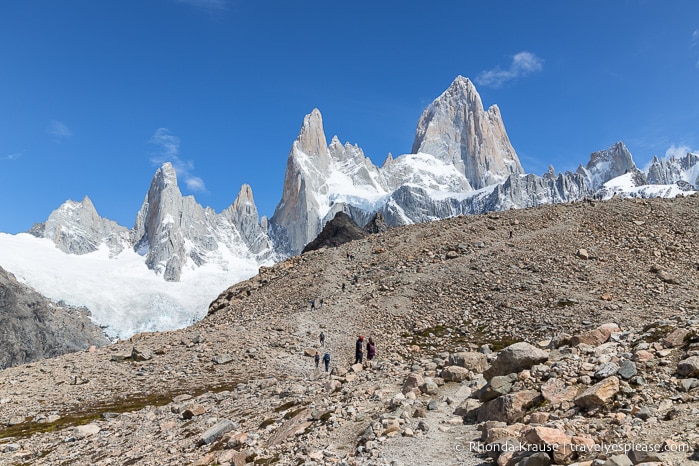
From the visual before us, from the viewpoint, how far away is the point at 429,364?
24.0m

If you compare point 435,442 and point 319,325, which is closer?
point 435,442

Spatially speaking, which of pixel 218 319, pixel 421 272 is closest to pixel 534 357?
pixel 421 272

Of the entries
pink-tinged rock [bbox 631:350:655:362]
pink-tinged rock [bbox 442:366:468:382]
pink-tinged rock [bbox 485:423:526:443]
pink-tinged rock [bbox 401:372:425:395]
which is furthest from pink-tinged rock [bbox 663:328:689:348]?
pink-tinged rock [bbox 401:372:425:395]

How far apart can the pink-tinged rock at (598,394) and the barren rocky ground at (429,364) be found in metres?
0.05

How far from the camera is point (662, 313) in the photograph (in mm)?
37344

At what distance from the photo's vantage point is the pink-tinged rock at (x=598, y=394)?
12.9 m

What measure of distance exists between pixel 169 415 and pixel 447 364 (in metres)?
15.5

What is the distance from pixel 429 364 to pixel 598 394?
11627 mm

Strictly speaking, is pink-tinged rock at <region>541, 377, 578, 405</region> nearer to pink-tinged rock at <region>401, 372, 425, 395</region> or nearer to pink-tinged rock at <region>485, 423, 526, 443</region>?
pink-tinged rock at <region>485, 423, 526, 443</region>

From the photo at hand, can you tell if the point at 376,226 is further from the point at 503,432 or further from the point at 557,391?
the point at 503,432

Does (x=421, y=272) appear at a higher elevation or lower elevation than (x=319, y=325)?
higher

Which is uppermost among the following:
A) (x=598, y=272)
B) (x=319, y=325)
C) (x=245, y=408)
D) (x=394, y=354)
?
(x=598, y=272)

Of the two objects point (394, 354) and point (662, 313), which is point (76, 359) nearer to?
point (394, 354)

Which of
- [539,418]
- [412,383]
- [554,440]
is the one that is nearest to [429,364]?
[412,383]
